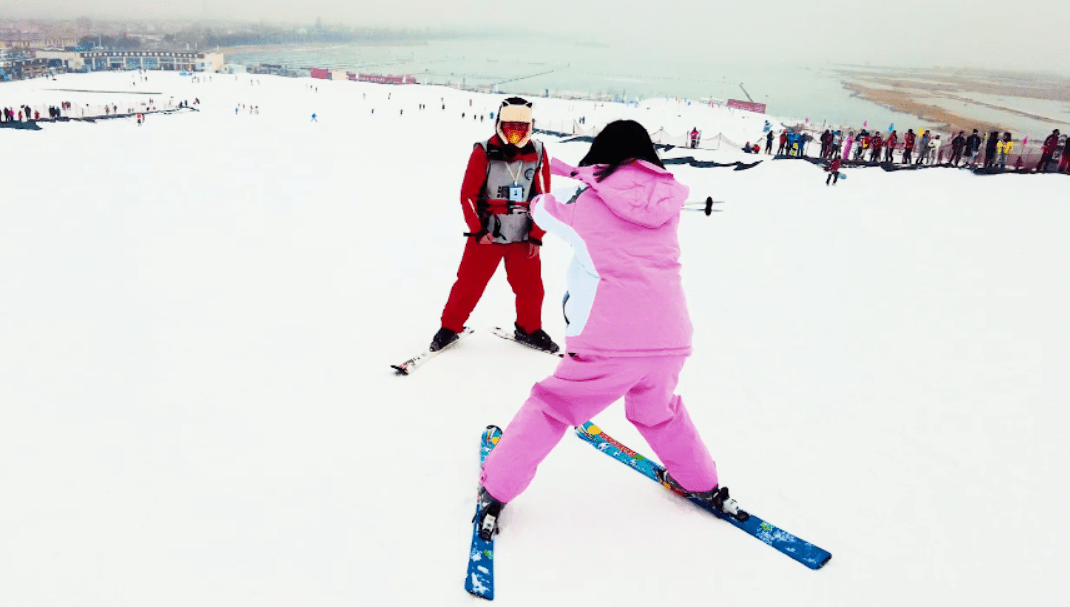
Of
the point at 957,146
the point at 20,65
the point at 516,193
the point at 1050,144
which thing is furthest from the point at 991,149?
the point at 20,65

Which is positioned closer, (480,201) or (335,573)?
(335,573)

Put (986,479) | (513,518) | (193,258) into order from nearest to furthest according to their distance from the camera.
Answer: (513,518) < (986,479) < (193,258)

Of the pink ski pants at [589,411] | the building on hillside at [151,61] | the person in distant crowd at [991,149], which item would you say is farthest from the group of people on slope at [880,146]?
the building on hillside at [151,61]

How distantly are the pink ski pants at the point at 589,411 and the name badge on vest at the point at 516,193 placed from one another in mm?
2061

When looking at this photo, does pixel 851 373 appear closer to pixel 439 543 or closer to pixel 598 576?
pixel 598 576

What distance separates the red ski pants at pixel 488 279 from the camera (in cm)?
428

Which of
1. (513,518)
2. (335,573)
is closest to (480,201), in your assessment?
(513,518)

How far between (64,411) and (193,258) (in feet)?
12.9

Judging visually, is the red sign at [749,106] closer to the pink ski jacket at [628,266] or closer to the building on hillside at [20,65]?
the pink ski jacket at [628,266]

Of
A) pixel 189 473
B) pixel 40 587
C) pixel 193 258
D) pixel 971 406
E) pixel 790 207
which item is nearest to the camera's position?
pixel 40 587

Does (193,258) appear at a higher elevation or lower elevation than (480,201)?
lower

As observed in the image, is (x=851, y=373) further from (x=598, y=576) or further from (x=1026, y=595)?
(x=598, y=576)

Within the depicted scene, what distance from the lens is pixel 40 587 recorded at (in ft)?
7.00

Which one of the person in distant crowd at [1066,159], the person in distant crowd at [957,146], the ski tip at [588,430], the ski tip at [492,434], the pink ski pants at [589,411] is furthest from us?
the person in distant crowd at [957,146]
